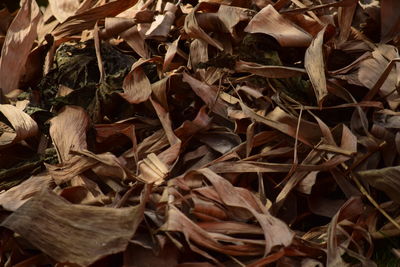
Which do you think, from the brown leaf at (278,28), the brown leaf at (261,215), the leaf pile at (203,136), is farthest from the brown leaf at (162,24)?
the brown leaf at (261,215)

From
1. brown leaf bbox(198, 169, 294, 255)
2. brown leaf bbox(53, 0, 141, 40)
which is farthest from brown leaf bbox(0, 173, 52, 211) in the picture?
brown leaf bbox(53, 0, 141, 40)

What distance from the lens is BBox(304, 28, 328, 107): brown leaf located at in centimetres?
150

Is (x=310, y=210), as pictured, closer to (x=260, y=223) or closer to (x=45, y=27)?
(x=260, y=223)

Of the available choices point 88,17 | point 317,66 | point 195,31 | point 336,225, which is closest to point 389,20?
point 317,66

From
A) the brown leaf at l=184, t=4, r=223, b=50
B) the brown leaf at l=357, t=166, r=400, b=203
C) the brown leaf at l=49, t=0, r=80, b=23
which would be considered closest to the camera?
the brown leaf at l=357, t=166, r=400, b=203

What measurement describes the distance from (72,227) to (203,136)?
41cm

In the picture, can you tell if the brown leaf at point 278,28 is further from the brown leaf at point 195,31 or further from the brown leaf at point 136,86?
the brown leaf at point 136,86

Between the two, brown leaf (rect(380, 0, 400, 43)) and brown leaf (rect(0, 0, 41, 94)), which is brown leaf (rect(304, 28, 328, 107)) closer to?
brown leaf (rect(380, 0, 400, 43))

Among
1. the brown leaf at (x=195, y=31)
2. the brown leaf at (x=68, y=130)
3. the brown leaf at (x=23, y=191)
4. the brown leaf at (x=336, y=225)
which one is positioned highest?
the brown leaf at (x=195, y=31)

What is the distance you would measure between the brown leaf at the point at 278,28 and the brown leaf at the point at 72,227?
0.55m

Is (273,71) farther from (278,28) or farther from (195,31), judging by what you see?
(195,31)

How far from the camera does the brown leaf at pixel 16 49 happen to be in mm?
1843

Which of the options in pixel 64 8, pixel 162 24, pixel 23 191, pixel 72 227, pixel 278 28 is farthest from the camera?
pixel 64 8

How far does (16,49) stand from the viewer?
185 cm
